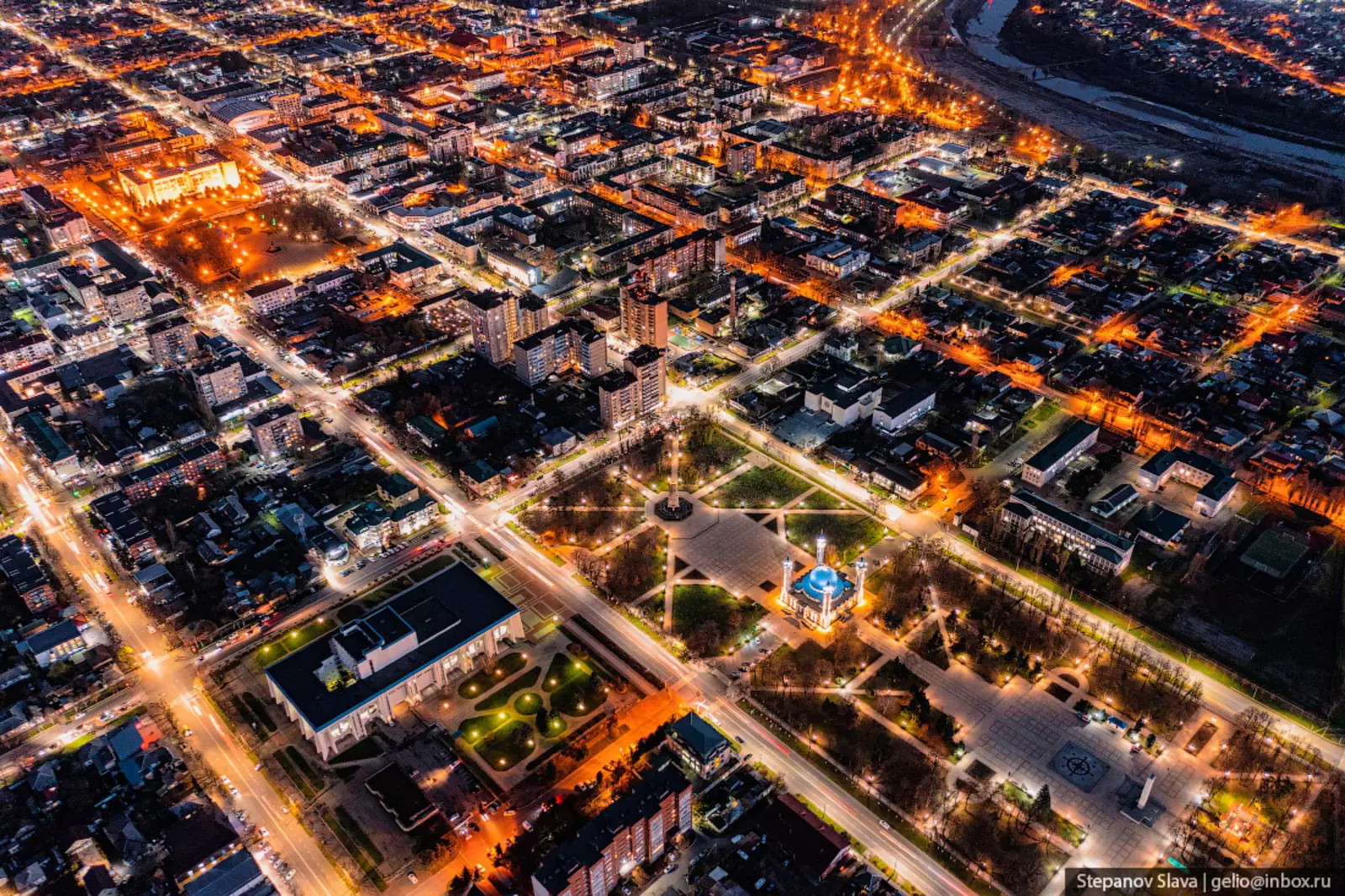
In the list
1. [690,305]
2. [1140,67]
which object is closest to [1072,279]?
[690,305]

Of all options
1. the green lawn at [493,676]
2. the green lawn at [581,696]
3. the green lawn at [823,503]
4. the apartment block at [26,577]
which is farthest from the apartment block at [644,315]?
the apartment block at [26,577]

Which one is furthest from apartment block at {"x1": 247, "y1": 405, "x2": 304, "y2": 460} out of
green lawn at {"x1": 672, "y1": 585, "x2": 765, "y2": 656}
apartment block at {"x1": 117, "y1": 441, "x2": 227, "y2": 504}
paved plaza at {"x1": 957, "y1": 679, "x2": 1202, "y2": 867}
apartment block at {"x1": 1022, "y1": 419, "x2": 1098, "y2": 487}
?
apartment block at {"x1": 1022, "y1": 419, "x2": 1098, "y2": 487}

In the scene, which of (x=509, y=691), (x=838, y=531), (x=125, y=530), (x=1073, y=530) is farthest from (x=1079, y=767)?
(x=125, y=530)

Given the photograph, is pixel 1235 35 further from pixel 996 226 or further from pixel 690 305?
pixel 690 305

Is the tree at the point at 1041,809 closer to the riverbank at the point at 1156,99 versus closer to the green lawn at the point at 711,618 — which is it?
the green lawn at the point at 711,618

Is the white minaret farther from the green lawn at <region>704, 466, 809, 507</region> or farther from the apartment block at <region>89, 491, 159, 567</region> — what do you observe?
the apartment block at <region>89, 491, 159, 567</region>
